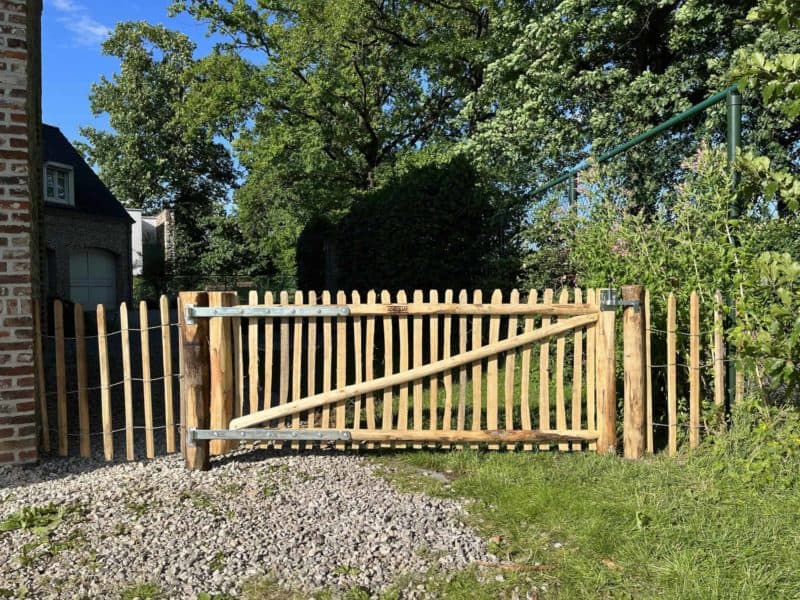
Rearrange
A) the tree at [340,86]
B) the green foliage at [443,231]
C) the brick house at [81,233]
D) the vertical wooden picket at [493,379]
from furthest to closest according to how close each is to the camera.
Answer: the brick house at [81,233]
the tree at [340,86]
the green foliage at [443,231]
the vertical wooden picket at [493,379]

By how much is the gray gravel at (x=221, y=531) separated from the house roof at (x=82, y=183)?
71.7 ft

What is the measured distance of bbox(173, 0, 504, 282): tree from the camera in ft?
56.7

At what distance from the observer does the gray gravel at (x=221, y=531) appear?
2891mm

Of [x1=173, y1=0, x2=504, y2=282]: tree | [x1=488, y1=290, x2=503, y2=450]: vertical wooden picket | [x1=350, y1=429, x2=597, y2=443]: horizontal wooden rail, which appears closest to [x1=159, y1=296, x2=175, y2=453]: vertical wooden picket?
[x1=350, y1=429, x2=597, y2=443]: horizontal wooden rail

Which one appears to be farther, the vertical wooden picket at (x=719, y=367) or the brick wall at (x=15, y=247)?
the vertical wooden picket at (x=719, y=367)

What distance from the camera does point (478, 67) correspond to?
17172 millimetres

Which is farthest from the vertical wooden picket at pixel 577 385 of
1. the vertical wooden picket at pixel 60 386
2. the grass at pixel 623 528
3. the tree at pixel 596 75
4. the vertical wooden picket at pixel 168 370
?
the tree at pixel 596 75

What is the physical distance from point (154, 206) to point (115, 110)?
253 inches

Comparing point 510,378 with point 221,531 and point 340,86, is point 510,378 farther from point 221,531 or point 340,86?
point 340,86

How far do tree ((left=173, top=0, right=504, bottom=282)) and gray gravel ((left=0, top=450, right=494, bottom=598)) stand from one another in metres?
13.2

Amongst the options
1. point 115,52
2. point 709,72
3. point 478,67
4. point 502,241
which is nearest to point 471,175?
point 502,241

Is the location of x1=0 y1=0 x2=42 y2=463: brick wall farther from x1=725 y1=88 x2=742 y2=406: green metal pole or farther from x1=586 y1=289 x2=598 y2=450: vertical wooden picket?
x1=725 y1=88 x2=742 y2=406: green metal pole

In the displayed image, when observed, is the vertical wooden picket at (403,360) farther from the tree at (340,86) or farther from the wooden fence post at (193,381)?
the tree at (340,86)

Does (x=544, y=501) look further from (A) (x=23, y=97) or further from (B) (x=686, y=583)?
(A) (x=23, y=97)
